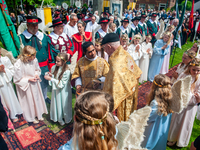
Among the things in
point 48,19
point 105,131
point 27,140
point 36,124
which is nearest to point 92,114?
point 105,131

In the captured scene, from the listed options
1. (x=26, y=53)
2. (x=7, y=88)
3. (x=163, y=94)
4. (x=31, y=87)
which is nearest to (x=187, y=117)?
(x=163, y=94)

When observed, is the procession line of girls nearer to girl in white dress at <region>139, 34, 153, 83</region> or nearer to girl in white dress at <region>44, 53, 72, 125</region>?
girl in white dress at <region>44, 53, 72, 125</region>

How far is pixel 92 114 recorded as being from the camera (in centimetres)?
121

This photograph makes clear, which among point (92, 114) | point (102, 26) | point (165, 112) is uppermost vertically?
point (102, 26)

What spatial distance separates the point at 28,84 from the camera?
3.31m

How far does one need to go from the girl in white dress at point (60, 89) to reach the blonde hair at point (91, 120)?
2.06 meters

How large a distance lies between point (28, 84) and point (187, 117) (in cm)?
339

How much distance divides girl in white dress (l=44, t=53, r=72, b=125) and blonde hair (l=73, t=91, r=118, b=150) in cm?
206

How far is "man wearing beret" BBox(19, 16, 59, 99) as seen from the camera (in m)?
4.09

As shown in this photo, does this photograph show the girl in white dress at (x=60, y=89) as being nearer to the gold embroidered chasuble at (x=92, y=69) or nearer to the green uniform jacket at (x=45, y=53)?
the gold embroidered chasuble at (x=92, y=69)

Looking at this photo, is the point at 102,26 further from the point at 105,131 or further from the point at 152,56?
the point at 105,131

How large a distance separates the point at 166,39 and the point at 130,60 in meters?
3.75

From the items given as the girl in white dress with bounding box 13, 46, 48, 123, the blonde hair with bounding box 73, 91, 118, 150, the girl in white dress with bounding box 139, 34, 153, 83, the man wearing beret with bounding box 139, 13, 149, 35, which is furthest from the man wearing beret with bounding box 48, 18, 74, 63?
the man wearing beret with bounding box 139, 13, 149, 35

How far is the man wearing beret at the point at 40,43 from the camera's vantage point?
13.4 ft
